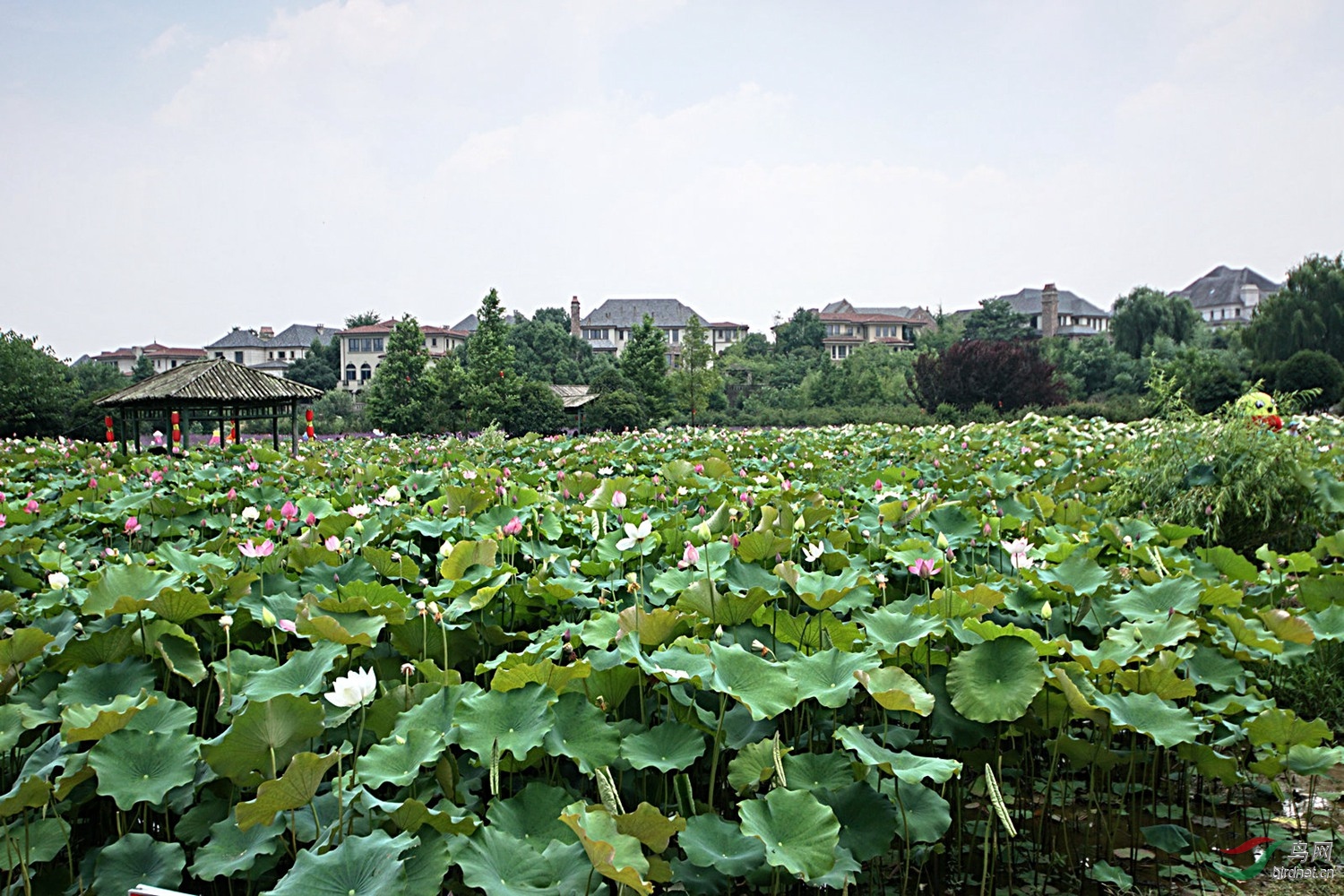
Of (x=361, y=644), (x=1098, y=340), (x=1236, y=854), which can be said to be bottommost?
(x=1236, y=854)

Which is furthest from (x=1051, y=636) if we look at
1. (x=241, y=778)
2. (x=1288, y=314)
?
(x=1288, y=314)

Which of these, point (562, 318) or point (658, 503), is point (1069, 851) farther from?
point (562, 318)

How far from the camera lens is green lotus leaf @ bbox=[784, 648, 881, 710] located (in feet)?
5.53

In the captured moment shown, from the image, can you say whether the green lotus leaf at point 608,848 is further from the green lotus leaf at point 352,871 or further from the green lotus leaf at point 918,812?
the green lotus leaf at point 918,812

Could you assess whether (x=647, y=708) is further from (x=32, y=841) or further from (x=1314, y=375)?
(x=1314, y=375)

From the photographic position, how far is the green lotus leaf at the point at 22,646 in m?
1.77

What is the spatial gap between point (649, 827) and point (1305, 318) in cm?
3881

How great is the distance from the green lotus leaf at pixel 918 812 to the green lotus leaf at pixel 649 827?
462 millimetres

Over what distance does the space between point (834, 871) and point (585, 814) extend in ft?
1.46

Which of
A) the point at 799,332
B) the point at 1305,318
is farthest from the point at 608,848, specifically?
the point at 799,332

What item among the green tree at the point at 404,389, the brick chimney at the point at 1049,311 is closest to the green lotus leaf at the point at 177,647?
the green tree at the point at 404,389

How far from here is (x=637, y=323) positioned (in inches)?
2650

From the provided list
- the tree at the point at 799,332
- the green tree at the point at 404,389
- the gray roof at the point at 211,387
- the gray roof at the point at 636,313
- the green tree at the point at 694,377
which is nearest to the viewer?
the gray roof at the point at 211,387

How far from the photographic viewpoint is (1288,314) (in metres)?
32.6
